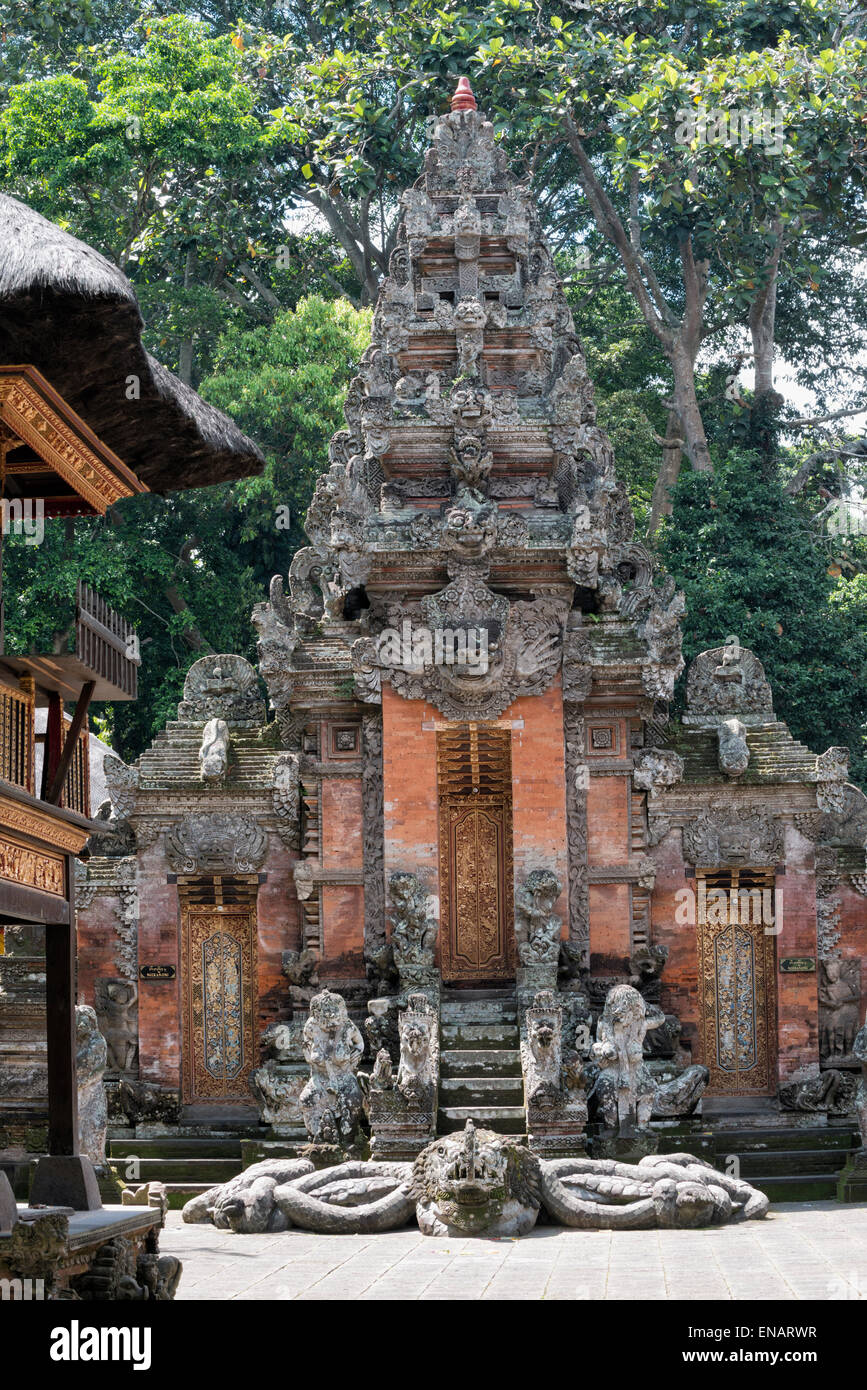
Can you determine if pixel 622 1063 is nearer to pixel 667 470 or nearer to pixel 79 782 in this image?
pixel 79 782

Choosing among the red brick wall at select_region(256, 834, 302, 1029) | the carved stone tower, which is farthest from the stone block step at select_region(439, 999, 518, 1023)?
the red brick wall at select_region(256, 834, 302, 1029)

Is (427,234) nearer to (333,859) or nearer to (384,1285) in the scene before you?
(333,859)

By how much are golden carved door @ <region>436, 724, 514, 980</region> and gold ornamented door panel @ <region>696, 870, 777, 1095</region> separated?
2170 mm

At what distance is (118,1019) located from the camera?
20500 mm

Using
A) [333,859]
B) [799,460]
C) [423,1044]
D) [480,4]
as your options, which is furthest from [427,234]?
[799,460]

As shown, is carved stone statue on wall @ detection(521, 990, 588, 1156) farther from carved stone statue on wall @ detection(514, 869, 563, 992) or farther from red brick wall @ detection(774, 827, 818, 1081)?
red brick wall @ detection(774, 827, 818, 1081)

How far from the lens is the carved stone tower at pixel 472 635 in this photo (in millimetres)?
19422

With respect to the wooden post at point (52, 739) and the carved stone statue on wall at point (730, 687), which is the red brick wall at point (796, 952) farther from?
the wooden post at point (52, 739)

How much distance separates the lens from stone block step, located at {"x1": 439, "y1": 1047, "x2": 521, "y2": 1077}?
1792cm

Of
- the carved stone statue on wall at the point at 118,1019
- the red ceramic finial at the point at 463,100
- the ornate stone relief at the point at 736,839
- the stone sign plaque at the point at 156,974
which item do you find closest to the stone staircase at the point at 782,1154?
the ornate stone relief at the point at 736,839

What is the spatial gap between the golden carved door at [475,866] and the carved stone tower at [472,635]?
21 millimetres

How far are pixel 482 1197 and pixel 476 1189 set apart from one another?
0.32 ft

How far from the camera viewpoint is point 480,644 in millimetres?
19172

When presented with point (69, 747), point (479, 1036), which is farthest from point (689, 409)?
point (69, 747)
